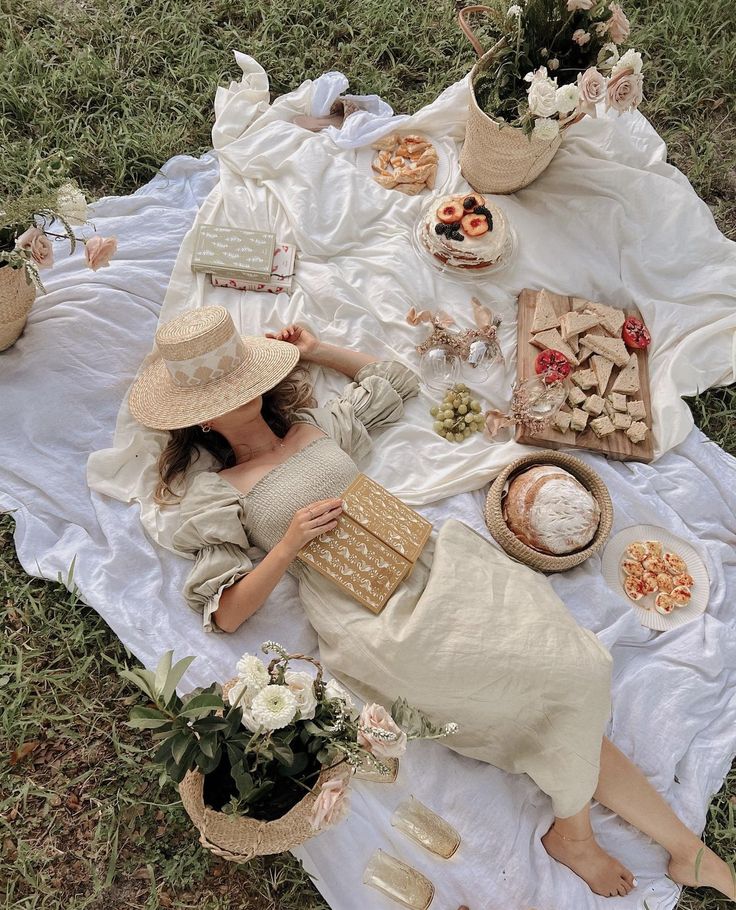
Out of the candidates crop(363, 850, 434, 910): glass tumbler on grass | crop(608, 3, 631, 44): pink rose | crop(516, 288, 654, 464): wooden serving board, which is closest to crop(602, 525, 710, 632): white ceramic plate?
crop(516, 288, 654, 464): wooden serving board

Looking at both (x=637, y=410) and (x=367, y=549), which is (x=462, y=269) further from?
(x=367, y=549)

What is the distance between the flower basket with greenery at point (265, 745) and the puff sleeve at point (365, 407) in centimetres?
127

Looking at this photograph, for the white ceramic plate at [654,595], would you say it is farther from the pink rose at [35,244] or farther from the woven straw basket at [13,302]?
the woven straw basket at [13,302]

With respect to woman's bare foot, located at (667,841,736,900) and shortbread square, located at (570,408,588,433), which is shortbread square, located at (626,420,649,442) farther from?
woman's bare foot, located at (667,841,736,900)

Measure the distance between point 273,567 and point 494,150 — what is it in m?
2.36

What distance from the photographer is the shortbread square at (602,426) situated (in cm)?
340

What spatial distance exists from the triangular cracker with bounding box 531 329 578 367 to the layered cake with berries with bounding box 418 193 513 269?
0.46 metres

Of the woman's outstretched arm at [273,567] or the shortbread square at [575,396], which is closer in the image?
the woman's outstretched arm at [273,567]

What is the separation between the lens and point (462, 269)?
3740 millimetres

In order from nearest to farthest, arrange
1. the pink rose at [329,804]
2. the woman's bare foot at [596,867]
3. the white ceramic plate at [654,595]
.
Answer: the pink rose at [329,804] < the woman's bare foot at [596,867] < the white ceramic plate at [654,595]

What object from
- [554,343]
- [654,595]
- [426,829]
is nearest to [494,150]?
[554,343]

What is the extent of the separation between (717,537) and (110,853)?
290 cm

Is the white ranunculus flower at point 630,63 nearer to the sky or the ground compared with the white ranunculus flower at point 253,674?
nearer to the sky

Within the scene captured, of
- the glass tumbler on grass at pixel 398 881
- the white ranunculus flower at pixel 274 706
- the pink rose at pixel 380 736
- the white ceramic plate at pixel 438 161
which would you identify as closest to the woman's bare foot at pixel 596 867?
the glass tumbler on grass at pixel 398 881
